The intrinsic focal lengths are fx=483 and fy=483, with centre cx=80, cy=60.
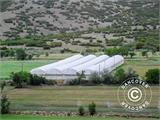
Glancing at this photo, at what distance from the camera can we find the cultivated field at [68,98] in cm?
1811

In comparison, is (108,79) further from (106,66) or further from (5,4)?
(5,4)

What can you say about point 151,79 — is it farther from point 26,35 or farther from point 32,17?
point 32,17

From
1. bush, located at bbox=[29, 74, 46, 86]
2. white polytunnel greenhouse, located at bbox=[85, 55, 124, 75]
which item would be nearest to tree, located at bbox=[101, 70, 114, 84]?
white polytunnel greenhouse, located at bbox=[85, 55, 124, 75]

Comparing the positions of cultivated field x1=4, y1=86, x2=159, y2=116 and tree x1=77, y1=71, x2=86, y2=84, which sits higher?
tree x1=77, y1=71, x2=86, y2=84

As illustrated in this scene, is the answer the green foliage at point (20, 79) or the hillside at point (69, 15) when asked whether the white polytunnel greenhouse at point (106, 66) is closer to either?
the green foliage at point (20, 79)

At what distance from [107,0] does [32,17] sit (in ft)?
70.9

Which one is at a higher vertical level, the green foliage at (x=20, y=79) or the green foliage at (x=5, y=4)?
the green foliage at (x=5, y=4)

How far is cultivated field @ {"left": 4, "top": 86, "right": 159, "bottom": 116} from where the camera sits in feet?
59.4

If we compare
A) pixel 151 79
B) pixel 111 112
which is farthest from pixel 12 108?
pixel 151 79

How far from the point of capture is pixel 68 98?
2053 centimetres

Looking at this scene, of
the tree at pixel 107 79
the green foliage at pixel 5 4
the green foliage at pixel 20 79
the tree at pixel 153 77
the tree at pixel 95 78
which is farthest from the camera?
the green foliage at pixel 5 4

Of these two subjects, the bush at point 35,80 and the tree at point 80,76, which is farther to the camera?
the tree at point 80,76

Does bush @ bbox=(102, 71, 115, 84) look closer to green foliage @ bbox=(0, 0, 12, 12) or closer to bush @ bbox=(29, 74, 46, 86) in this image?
bush @ bbox=(29, 74, 46, 86)

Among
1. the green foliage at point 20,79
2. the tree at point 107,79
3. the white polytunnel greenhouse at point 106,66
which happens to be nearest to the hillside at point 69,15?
the white polytunnel greenhouse at point 106,66
